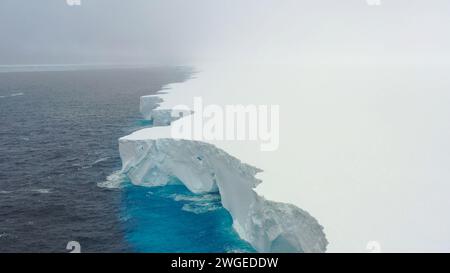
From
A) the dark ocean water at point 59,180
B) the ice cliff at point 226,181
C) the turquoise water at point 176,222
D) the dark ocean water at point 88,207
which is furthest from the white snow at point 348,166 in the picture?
the dark ocean water at point 59,180

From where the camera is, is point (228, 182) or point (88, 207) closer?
point (228, 182)

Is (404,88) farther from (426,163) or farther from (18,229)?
(18,229)

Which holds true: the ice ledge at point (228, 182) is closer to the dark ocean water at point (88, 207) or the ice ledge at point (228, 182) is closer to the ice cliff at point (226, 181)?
the ice cliff at point (226, 181)

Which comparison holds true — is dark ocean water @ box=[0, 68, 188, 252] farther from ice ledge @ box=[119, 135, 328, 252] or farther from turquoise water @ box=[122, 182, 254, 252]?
ice ledge @ box=[119, 135, 328, 252]

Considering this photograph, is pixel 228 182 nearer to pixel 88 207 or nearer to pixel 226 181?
pixel 226 181

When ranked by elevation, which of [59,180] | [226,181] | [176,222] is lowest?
[176,222]

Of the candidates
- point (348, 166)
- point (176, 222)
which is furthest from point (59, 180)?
point (348, 166)

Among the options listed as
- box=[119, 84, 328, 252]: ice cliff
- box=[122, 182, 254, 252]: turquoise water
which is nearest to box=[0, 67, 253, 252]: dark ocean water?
box=[122, 182, 254, 252]: turquoise water
